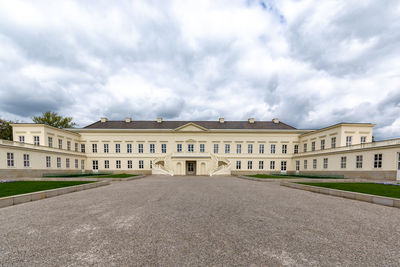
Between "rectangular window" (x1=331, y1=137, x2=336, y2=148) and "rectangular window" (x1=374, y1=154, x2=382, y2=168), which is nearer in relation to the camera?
"rectangular window" (x1=374, y1=154, x2=382, y2=168)

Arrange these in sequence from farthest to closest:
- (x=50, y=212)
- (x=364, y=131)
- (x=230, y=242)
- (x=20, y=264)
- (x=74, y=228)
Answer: (x=364, y=131) → (x=50, y=212) → (x=74, y=228) → (x=230, y=242) → (x=20, y=264)

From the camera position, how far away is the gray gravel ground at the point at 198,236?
294 centimetres

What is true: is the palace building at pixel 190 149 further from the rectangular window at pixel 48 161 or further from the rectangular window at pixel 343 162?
the rectangular window at pixel 343 162

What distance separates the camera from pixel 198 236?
382 centimetres

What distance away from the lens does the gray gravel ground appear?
2.94 metres

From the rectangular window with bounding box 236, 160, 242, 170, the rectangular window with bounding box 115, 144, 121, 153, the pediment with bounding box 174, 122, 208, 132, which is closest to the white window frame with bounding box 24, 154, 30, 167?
the rectangular window with bounding box 115, 144, 121, 153

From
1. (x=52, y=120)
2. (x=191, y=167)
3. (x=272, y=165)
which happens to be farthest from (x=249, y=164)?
(x=52, y=120)

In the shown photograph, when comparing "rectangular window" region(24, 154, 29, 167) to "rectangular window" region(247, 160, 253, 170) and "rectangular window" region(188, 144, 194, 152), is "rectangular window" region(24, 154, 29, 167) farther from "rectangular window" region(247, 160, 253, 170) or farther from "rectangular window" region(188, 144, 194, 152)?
"rectangular window" region(247, 160, 253, 170)

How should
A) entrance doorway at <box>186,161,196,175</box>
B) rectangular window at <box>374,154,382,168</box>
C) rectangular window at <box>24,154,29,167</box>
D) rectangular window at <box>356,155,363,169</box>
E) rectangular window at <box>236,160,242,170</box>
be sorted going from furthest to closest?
rectangular window at <box>236,160,242,170</box>, entrance doorway at <box>186,161,196,175</box>, rectangular window at <box>24,154,29,167</box>, rectangular window at <box>356,155,363,169</box>, rectangular window at <box>374,154,382,168</box>

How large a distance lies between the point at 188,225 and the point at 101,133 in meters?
31.0

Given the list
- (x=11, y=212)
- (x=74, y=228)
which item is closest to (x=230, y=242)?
(x=74, y=228)

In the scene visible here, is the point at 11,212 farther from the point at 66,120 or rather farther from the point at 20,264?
the point at 66,120

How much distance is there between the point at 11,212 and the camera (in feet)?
18.9

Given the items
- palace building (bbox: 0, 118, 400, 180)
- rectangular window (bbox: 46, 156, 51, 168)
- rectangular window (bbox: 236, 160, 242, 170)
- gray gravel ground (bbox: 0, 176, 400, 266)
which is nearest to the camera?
gray gravel ground (bbox: 0, 176, 400, 266)
